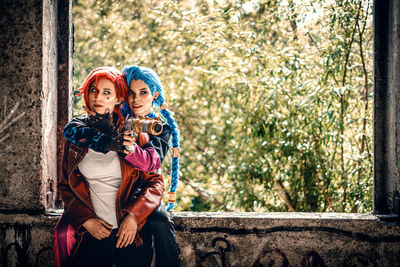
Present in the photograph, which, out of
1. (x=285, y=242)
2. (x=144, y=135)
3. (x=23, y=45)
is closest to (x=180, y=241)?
(x=285, y=242)

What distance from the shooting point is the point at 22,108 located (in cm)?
260

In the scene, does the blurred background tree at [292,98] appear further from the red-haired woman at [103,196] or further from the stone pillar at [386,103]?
the red-haired woman at [103,196]

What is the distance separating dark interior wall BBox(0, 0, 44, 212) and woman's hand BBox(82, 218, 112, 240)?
0.70 m

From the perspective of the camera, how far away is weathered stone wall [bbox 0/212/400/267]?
2539 mm

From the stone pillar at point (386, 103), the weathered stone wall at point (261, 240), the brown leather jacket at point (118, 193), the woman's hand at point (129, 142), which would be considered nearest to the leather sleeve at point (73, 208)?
the brown leather jacket at point (118, 193)

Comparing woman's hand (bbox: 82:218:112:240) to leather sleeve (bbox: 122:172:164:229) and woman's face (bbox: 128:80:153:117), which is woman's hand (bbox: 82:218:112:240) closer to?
leather sleeve (bbox: 122:172:164:229)

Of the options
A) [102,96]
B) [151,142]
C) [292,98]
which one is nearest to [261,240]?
[151,142]

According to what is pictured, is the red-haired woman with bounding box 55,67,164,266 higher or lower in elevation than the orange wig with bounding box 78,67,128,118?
lower

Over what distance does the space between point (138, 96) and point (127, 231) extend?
770 mm

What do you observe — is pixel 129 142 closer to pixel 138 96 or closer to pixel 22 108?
pixel 138 96

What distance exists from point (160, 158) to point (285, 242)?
3.56ft

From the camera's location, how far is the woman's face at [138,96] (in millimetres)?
2217

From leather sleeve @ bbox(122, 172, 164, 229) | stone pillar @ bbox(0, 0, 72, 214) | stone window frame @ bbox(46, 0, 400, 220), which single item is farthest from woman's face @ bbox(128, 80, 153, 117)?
stone window frame @ bbox(46, 0, 400, 220)

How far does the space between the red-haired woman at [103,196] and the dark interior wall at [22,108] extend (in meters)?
0.56
